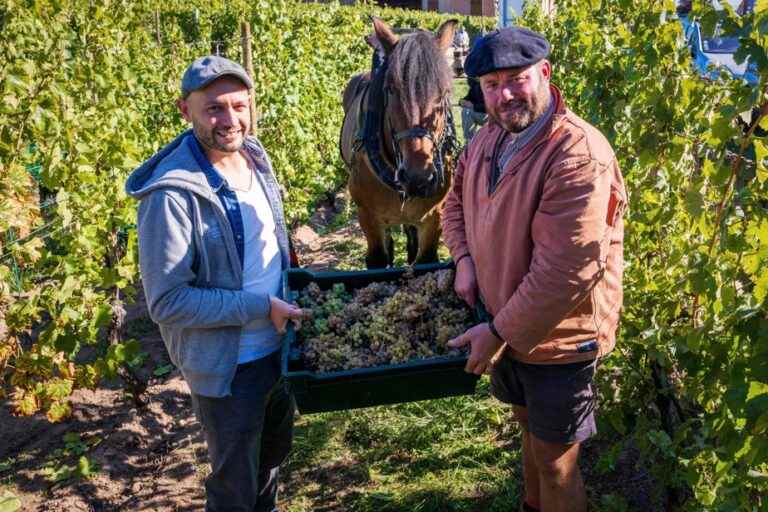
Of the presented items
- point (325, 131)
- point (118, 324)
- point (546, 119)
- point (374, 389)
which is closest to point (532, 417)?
point (374, 389)

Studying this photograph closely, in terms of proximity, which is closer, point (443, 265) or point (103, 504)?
point (443, 265)

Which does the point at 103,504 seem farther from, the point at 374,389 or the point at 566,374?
the point at 566,374

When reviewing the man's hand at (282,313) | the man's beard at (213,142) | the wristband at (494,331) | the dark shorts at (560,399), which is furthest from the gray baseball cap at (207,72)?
the dark shorts at (560,399)

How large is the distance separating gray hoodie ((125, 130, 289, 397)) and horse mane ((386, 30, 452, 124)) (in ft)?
5.79

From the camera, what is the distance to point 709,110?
2.32 m

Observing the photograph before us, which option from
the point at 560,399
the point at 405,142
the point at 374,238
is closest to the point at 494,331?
the point at 560,399

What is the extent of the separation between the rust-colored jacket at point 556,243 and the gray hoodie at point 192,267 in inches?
33.7

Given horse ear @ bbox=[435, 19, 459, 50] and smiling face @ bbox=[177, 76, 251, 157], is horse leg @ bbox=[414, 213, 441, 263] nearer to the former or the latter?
horse ear @ bbox=[435, 19, 459, 50]

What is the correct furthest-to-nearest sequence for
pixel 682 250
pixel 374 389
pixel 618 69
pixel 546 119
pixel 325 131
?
pixel 325 131
pixel 618 69
pixel 682 250
pixel 374 389
pixel 546 119

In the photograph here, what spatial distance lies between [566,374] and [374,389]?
66 cm

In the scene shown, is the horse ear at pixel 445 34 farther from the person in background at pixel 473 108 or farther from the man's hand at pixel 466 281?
the man's hand at pixel 466 281

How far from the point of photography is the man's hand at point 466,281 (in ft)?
8.40

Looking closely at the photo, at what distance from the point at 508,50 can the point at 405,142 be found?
1.75 m

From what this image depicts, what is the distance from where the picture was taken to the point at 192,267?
232 centimetres
